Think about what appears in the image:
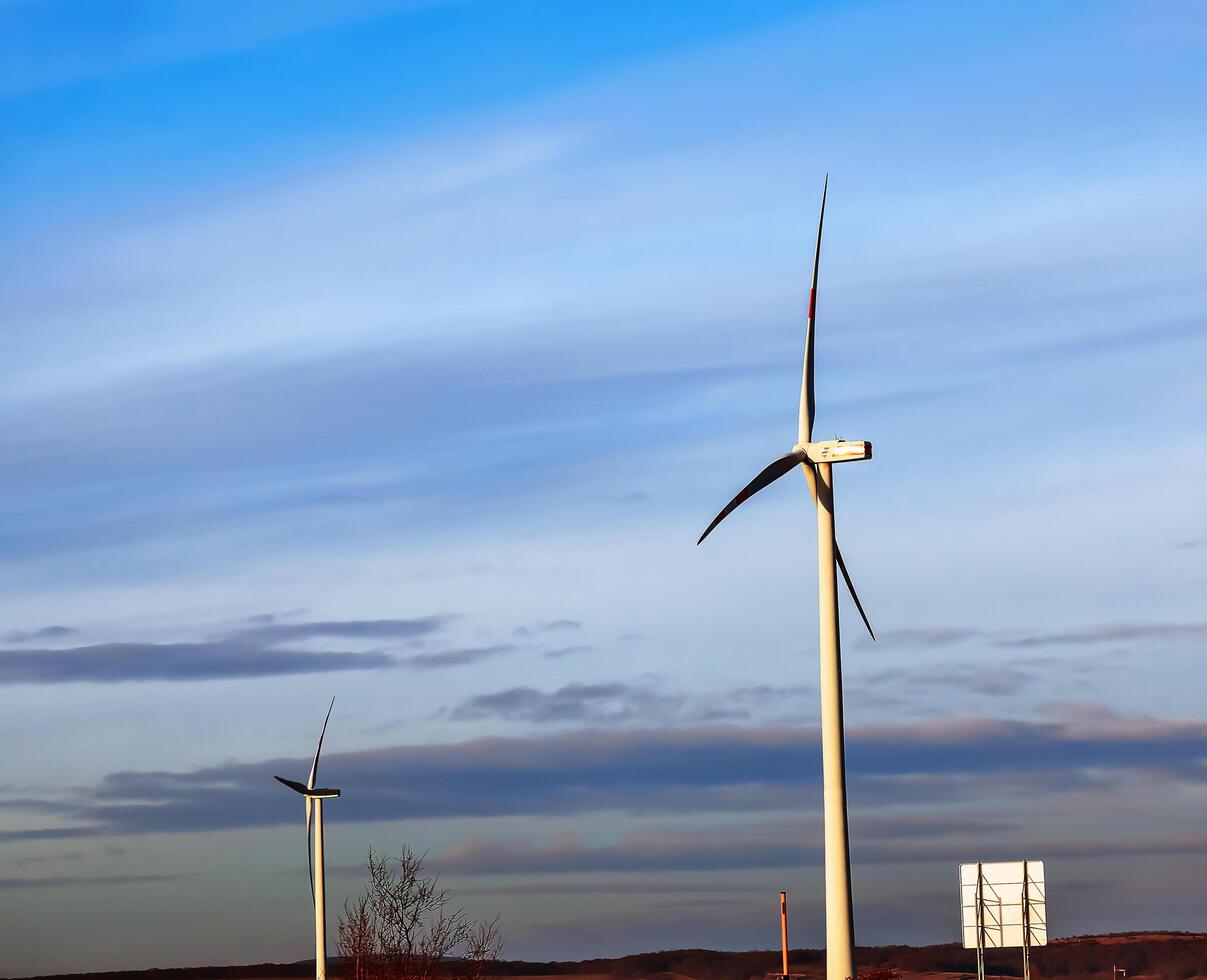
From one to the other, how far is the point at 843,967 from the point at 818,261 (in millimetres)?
19372

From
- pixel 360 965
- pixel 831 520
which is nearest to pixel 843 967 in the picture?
pixel 831 520

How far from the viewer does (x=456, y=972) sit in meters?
95.9

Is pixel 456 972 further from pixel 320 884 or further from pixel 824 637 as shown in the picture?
pixel 824 637

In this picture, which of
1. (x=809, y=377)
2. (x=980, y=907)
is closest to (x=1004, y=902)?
(x=980, y=907)

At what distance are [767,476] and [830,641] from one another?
6.18 metres

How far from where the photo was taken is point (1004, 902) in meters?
81.1

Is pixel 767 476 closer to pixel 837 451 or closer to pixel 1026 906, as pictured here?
pixel 837 451

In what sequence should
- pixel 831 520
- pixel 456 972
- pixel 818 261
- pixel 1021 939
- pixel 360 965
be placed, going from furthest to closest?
pixel 456 972, pixel 360 965, pixel 1021 939, pixel 818 261, pixel 831 520

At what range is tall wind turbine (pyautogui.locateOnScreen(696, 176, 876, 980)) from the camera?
42.9 m

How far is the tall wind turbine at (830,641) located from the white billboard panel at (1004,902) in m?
34.6

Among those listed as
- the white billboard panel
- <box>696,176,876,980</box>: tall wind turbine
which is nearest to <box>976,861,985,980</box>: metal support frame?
the white billboard panel

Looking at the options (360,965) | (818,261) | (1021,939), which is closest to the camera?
(818,261)

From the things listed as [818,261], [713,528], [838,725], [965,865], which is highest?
[818,261]

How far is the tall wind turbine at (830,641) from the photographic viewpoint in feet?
141
